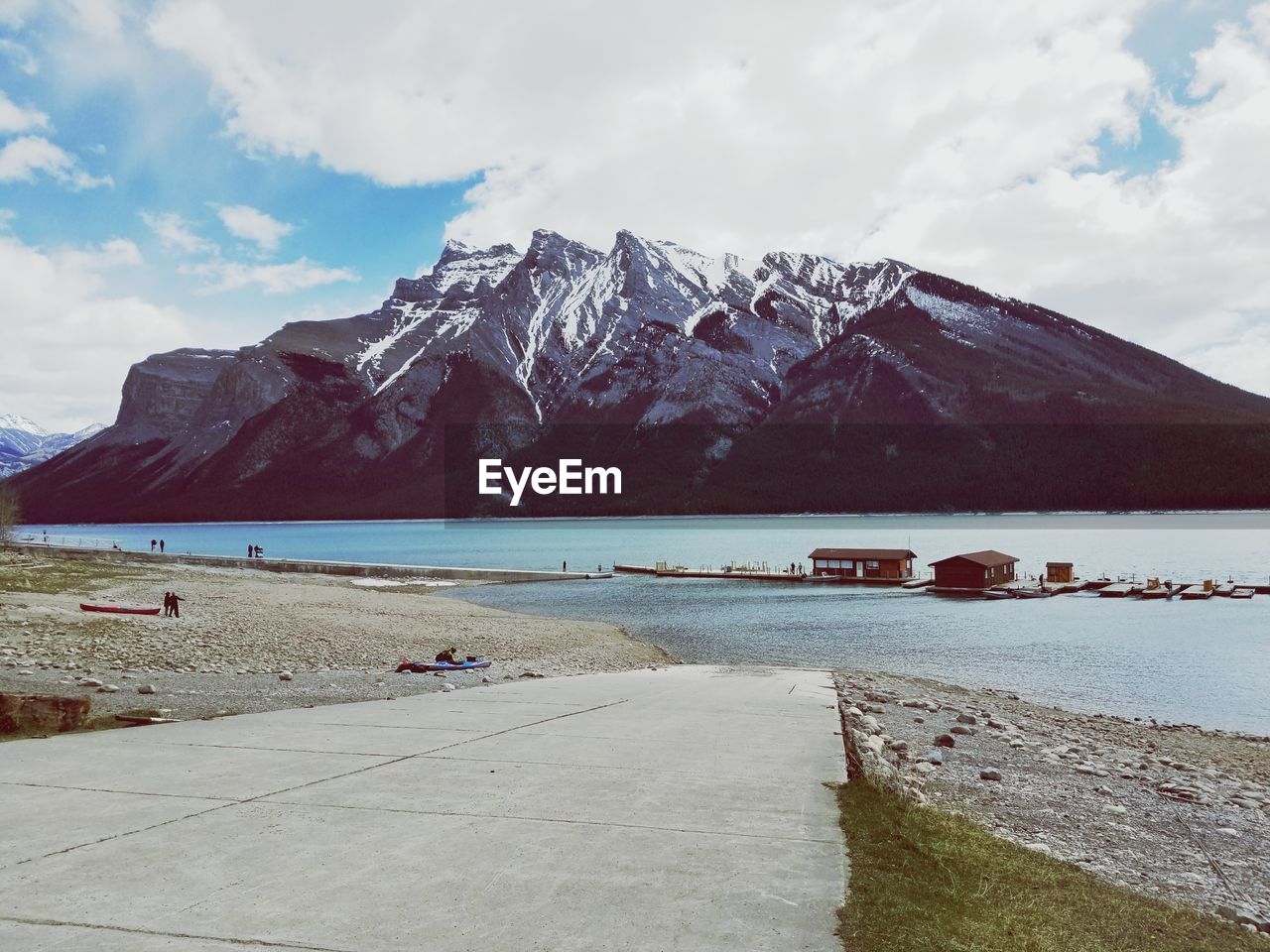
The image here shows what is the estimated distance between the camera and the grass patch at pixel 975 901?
615 centimetres

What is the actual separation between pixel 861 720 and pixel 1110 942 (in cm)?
1332

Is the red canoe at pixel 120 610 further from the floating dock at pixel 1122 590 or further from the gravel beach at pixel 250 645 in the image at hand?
the floating dock at pixel 1122 590

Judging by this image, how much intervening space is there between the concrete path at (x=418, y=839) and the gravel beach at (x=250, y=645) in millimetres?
5860

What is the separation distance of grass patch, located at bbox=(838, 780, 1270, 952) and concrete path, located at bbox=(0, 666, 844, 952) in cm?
33

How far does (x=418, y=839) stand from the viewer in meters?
7.71

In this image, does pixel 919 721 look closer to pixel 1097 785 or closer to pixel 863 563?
pixel 1097 785

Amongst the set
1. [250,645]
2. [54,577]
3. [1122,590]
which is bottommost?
[1122,590]

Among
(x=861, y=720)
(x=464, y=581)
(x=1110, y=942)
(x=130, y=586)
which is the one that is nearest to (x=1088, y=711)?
(x=861, y=720)

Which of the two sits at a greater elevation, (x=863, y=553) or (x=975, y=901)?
(x=863, y=553)

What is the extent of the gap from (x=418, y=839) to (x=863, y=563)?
103 meters

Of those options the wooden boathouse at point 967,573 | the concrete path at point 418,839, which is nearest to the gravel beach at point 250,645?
the concrete path at point 418,839

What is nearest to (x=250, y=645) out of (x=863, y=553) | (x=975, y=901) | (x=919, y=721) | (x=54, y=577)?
(x=919, y=721)

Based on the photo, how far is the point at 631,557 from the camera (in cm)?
15000

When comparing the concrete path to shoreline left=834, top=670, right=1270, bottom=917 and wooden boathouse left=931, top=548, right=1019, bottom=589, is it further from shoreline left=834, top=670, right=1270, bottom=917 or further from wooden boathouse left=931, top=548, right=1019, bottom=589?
wooden boathouse left=931, top=548, right=1019, bottom=589
